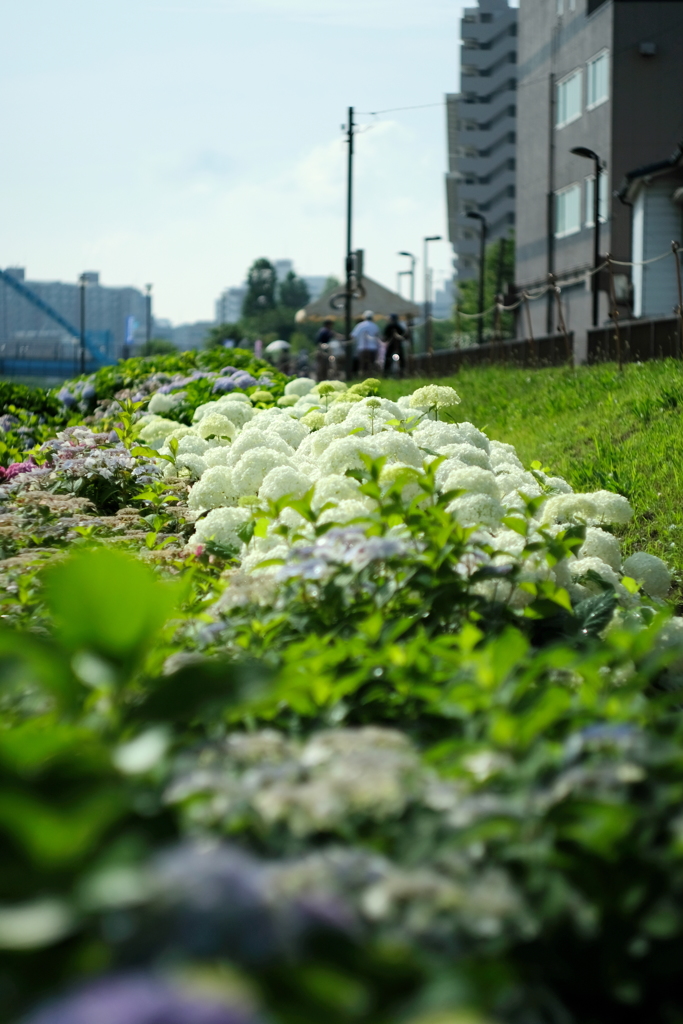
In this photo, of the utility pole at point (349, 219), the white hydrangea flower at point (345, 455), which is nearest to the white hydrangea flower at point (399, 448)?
the white hydrangea flower at point (345, 455)

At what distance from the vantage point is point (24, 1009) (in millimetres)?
1083

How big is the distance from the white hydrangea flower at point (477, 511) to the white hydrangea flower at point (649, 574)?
32.0 inches

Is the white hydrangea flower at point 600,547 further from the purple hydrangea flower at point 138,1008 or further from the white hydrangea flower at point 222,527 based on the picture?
the purple hydrangea flower at point 138,1008

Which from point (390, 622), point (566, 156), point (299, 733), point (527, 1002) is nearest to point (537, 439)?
point (390, 622)

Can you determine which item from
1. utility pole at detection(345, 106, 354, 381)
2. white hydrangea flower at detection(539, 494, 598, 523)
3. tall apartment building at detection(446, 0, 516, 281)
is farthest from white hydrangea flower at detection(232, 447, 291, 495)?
tall apartment building at detection(446, 0, 516, 281)

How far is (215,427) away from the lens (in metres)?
6.61

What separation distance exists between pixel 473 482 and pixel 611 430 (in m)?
5.66

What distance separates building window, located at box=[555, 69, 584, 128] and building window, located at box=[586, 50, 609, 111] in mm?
641

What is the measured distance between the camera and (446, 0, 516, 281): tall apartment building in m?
94.7

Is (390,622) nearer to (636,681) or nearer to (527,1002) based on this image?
(636,681)

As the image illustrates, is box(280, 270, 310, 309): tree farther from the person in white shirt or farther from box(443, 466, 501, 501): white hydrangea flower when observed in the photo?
box(443, 466, 501, 501): white hydrangea flower

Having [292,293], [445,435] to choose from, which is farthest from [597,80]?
[292,293]

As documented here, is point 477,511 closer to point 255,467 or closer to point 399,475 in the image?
point 399,475

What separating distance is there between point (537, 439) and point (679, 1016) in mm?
9023
